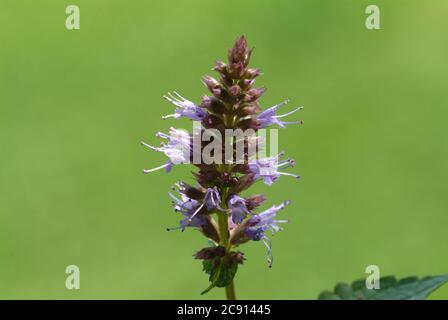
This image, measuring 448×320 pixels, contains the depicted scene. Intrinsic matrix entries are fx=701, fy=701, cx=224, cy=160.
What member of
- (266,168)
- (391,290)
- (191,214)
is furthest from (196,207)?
(391,290)

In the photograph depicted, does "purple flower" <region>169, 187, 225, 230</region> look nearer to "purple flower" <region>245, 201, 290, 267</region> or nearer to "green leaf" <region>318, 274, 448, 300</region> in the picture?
"purple flower" <region>245, 201, 290, 267</region>

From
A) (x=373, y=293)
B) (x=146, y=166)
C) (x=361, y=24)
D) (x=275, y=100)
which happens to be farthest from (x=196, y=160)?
(x=361, y=24)

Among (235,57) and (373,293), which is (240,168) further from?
(373,293)

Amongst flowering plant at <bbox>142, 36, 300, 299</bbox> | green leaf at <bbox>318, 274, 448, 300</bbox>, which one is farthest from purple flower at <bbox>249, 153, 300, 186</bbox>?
green leaf at <bbox>318, 274, 448, 300</bbox>

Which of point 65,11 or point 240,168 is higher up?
point 65,11

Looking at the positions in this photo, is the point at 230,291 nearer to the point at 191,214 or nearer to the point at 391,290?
the point at 191,214

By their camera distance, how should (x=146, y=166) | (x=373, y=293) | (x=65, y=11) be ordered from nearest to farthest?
(x=373, y=293) → (x=146, y=166) → (x=65, y=11)

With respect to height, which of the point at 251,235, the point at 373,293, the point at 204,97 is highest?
the point at 204,97
